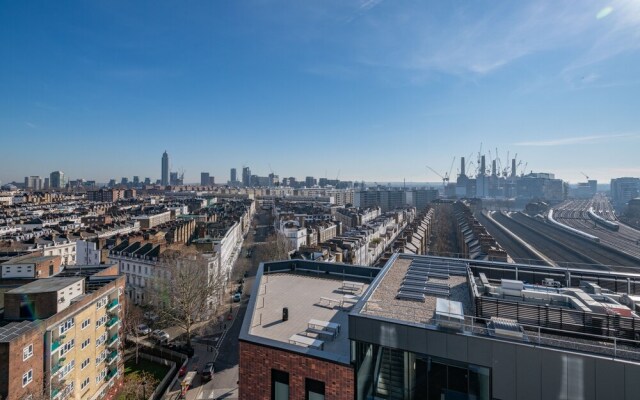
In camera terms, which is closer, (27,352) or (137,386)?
(27,352)

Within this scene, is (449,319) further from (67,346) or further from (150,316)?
(150,316)

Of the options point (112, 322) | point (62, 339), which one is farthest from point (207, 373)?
point (62, 339)

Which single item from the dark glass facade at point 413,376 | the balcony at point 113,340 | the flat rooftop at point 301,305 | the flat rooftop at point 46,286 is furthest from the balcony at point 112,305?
the dark glass facade at point 413,376

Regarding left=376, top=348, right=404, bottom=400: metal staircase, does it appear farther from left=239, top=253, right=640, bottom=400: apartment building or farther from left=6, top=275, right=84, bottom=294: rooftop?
left=6, top=275, right=84, bottom=294: rooftop

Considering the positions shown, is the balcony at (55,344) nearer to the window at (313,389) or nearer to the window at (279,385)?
the window at (279,385)

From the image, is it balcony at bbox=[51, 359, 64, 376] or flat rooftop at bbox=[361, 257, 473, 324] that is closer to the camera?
flat rooftop at bbox=[361, 257, 473, 324]

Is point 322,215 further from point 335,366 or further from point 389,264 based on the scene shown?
point 335,366

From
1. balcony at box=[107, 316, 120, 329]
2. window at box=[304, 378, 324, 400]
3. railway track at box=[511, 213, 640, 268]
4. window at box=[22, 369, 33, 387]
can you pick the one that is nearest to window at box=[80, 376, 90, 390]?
balcony at box=[107, 316, 120, 329]
